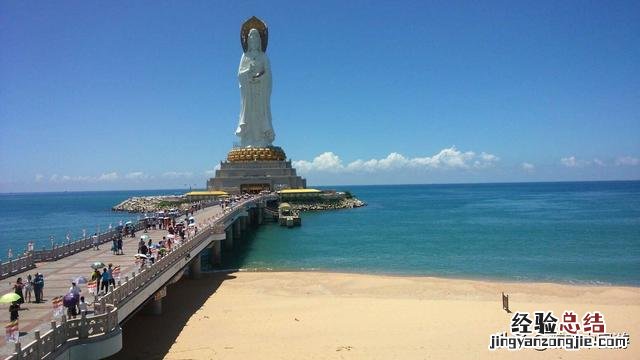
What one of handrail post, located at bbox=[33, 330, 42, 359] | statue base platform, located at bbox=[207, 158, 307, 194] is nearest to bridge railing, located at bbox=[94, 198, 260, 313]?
handrail post, located at bbox=[33, 330, 42, 359]

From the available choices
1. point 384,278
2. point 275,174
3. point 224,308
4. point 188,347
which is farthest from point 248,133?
point 188,347

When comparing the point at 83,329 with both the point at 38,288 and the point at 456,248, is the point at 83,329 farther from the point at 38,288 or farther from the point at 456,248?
the point at 456,248

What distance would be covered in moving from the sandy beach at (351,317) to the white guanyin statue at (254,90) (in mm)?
44958

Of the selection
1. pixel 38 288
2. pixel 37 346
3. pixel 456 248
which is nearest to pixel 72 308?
pixel 37 346

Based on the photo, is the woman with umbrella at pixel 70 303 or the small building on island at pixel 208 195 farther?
the small building on island at pixel 208 195

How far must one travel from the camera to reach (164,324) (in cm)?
1669

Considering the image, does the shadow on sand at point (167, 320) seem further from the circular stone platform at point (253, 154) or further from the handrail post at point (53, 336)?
the circular stone platform at point (253, 154)

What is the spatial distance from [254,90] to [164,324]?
177 ft

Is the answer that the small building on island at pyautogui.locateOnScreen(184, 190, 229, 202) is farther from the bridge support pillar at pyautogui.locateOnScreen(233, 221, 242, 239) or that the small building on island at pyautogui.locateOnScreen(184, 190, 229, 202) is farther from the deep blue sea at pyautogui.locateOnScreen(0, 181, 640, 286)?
the bridge support pillar at pyautogui.locateOnScreen(233, 221, 242, 239)

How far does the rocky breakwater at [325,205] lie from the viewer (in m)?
67.0

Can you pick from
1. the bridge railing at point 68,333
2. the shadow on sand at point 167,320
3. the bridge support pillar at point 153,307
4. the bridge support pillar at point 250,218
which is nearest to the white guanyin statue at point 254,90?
the bridge support pillar at point 250,218

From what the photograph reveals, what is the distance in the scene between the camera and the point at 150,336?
1541 centimetres

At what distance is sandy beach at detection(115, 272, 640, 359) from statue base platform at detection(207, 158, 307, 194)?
4042cm

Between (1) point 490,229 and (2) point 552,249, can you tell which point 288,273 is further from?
(1) point 490,229
